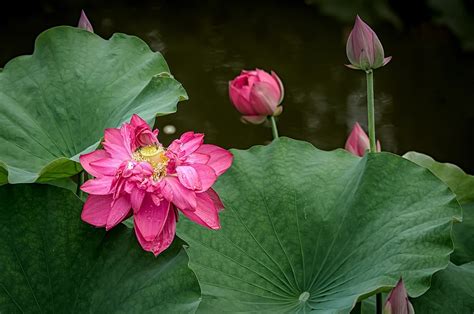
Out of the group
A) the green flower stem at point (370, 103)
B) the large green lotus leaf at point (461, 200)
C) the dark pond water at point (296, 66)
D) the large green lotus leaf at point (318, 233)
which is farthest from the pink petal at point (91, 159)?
the dark pond water at point (296, 66)

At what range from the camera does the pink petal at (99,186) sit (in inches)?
28.2

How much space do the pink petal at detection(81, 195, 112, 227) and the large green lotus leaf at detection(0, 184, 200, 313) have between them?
0.08 m

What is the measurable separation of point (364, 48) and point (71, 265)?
1.36ft

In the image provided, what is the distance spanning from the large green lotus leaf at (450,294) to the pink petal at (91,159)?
1.26 feet

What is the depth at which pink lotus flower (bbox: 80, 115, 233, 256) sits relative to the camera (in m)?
0.71

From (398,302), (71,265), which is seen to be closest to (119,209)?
(71,265)

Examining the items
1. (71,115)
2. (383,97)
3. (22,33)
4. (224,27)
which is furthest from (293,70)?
(71,115)

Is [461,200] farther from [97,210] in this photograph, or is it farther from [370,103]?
[97,210]

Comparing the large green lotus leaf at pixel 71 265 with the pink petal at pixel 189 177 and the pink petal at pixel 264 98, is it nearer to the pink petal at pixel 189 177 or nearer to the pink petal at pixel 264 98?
the pink petal at pixel 189 177

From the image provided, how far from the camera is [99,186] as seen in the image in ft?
2.37

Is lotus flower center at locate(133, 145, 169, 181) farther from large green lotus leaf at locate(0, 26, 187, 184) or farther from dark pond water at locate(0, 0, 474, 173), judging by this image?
dark pond water at locate(0, 0, 474, 173)

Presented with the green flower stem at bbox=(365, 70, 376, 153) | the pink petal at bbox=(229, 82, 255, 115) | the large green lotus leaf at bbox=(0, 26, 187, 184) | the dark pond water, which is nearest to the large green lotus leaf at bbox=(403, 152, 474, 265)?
the green flower stem at bbox=(365, 70, 376, 153)

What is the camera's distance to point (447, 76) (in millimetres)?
3592

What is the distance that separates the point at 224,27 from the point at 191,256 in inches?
138
